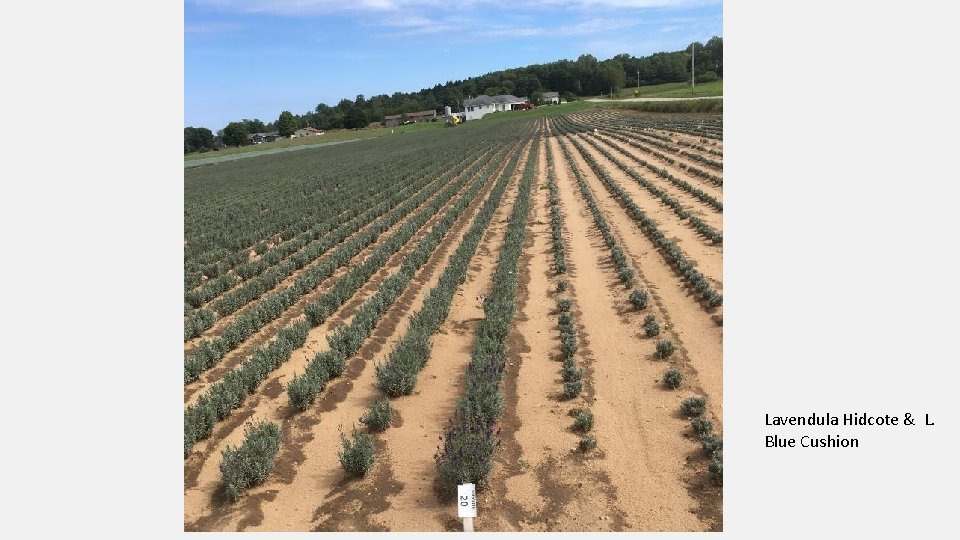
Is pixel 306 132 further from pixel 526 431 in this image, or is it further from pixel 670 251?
pixel 526 431

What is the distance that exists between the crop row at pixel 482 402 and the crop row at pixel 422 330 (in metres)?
0.81

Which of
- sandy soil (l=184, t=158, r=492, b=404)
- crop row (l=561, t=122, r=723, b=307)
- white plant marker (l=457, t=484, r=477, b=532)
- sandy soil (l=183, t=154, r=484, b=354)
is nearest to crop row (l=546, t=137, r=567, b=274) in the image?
crop row (l=561, t=122, r=723, b=307)

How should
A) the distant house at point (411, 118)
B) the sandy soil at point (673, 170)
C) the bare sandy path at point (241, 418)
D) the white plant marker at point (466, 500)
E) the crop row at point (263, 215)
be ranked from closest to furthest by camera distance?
the white plant marker at point (466, 500) < the bare sandy path at point (241, 418) < the crop row at point (263, 215) < the sandy soil at point (673, 170) < the distant house at point (411, 118)

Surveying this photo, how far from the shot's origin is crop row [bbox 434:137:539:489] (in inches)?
254

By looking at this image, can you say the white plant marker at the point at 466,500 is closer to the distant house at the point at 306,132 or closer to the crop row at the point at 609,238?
the crop row at the point at 609,238

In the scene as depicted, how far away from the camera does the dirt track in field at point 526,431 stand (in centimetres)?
627

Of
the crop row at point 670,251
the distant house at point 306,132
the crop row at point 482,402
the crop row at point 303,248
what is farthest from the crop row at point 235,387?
the distant house at point 306,132

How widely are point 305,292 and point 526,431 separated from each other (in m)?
7.95

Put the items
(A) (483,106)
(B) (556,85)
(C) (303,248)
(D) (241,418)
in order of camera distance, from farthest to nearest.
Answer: (B) (556,85), (A) (483,106), (C) (303,248), (D) (241,418)

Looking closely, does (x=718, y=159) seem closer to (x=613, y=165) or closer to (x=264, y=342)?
(x=613, y=165)

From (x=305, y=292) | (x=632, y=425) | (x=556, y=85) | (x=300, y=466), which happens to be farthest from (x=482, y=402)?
(x=556, y=85)

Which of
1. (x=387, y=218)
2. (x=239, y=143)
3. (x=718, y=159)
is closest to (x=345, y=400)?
(x=387, y=218)

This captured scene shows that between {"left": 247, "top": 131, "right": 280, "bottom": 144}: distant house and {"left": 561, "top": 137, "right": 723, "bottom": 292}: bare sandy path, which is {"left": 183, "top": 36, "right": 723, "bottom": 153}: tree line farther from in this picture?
{"left": 561, "top": 137, "right": 723, "bottom": 292}: bare sandy path

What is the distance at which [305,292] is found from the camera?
14.1 m
